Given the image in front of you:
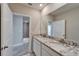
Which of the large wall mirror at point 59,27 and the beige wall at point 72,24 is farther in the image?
the large wall mirror at point 59,27

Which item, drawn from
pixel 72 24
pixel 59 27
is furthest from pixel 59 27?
pixel 72 24

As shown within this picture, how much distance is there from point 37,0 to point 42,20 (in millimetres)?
2219

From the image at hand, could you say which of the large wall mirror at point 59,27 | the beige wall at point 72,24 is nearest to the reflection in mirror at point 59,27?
the large wall mirror at point 59,27

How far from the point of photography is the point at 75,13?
200 centimetres

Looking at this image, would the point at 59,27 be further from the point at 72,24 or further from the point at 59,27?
the point at 72,24

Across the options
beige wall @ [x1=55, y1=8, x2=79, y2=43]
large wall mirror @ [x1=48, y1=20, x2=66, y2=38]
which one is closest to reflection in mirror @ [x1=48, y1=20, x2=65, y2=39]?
large wall mirror @ [x1=48, y1=20, x2=66, y2=38]

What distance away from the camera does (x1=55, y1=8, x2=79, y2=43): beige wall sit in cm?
194

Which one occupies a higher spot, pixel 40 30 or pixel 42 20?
pixel 42 20

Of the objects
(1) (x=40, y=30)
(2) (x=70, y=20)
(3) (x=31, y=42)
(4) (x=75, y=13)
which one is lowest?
(3) (x=31, y=42)

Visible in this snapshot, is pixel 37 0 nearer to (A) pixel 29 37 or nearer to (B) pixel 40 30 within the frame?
(B) pixel 40 30

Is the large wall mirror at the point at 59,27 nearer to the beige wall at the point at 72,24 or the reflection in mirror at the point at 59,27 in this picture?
the reflection in mirror at the point at 59,27

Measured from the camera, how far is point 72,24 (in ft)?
6.77

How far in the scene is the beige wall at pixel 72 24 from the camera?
1.94m

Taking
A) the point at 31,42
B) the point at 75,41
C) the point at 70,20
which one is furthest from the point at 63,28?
the point at 31,42
